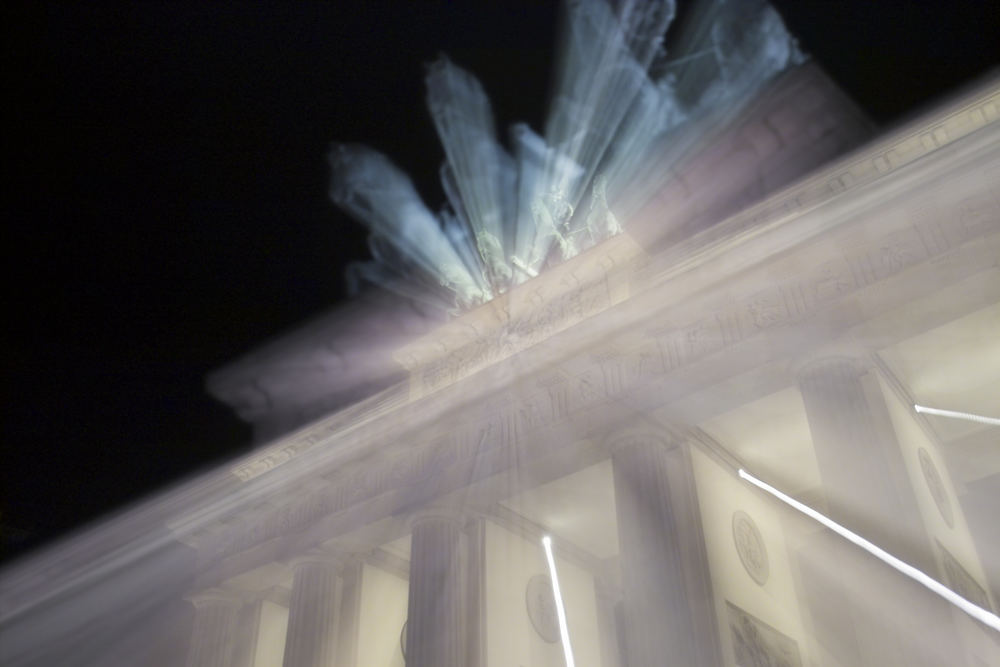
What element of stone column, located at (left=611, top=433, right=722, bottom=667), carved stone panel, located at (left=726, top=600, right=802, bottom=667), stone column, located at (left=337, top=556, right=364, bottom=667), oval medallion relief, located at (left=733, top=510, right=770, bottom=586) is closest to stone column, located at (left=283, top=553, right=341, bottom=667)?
stone column, located at (left=337, top=556, right=364, bottom=667)

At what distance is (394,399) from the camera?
14227 mm

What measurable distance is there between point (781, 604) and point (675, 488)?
306 cm

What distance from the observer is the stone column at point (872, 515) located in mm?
7355

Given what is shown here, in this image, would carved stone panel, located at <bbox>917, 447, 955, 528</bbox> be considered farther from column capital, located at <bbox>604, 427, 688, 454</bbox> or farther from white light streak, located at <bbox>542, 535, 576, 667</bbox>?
white light streak, located at <bbox>542, 535, 576, 667</bbox>

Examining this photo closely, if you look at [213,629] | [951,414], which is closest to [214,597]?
[213,629]

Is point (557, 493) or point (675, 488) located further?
point (557, 493)

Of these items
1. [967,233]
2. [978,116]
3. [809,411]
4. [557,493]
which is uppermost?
[978,116]

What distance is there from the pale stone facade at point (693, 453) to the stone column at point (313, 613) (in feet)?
0.16

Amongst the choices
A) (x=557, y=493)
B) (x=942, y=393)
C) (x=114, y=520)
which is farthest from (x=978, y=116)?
(x=114, y=520)

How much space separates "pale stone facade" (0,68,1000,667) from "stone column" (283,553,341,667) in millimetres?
48

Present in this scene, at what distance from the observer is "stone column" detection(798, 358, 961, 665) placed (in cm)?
736

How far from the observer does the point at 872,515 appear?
313 inches

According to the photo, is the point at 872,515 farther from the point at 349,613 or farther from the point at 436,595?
the point at 349,613

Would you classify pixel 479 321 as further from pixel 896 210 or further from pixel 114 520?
pixel 114 520
